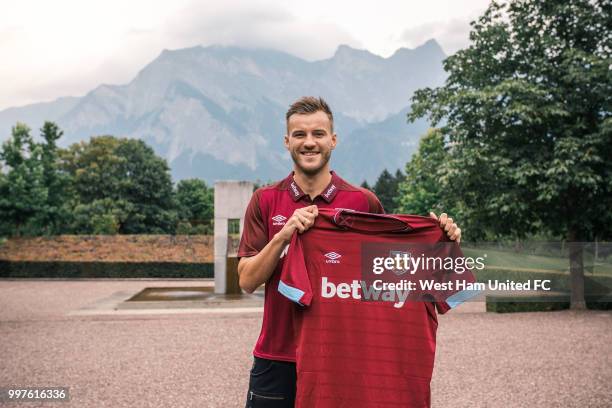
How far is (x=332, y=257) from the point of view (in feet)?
10.3

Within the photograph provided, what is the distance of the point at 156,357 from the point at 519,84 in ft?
37.3

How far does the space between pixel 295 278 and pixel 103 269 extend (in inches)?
1081

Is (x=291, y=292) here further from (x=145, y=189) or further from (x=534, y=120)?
(x=145, y=189)

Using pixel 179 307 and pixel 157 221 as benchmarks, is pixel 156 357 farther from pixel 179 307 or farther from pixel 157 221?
pixel 157 221

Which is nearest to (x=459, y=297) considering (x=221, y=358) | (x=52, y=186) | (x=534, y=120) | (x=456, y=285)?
(x=456, y=285)

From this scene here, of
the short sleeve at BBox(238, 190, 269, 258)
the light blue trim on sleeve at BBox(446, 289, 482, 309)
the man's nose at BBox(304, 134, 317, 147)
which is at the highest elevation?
the man's nose at BBox(304, 134, 317, 147)

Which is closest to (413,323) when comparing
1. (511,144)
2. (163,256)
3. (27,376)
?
(27,376)

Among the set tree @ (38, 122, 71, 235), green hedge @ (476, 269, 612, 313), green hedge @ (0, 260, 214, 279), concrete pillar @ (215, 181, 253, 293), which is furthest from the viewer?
tree @ (38, 122, 71, 235)

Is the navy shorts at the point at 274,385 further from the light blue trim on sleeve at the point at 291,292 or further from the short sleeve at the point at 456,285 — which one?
the short sleeve at the point at 456,285

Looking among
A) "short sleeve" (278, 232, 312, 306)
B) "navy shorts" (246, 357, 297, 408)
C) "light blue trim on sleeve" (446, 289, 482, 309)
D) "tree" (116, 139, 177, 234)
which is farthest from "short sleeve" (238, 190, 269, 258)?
"tree" (116, 139, 177, 234)

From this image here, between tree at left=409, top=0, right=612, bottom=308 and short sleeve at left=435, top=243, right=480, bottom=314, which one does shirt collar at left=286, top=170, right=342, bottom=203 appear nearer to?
short sleeve at left=435, top=243, right=480, bottom=314

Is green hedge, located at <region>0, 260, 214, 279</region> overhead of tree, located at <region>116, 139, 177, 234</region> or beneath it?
beneath

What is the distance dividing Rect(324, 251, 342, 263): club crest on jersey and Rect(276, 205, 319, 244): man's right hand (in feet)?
0.87

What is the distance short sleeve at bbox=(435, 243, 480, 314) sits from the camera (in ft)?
10.2
